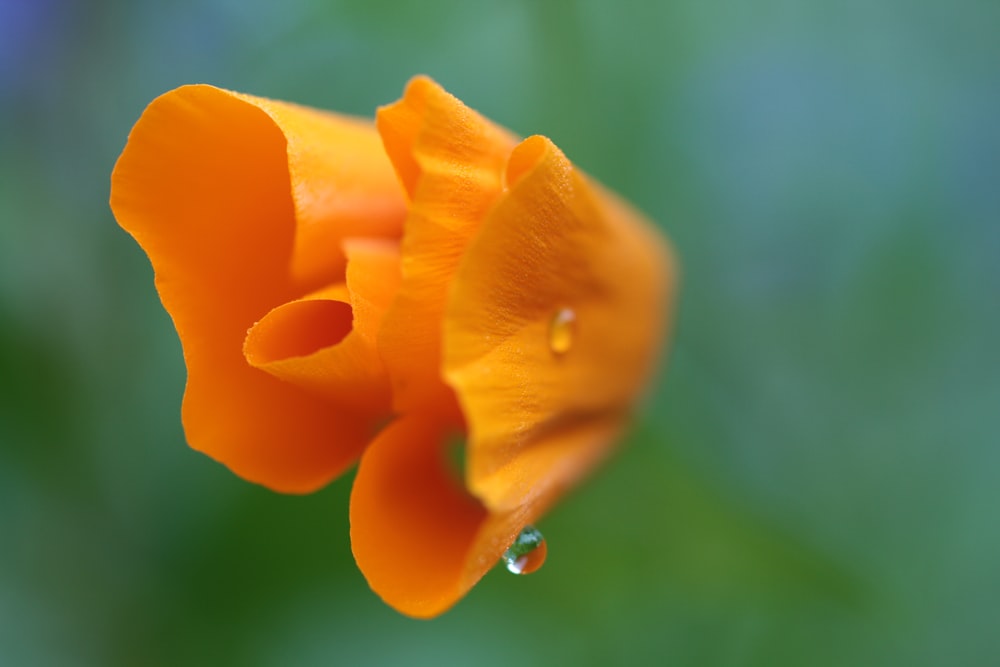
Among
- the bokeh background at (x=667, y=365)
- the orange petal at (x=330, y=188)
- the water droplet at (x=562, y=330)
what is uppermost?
the orange petal at (x=330, y=188)

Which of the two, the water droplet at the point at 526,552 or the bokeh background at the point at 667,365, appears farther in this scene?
the bokeh background at the point at 667,365

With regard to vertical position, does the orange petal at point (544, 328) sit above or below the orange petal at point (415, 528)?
above

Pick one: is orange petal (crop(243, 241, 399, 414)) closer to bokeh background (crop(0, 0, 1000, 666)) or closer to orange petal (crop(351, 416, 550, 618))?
orange petal (crop(351, 416, 550, 618))

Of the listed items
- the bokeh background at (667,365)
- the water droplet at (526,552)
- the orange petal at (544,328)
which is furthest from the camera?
the bokeh background at (667,365)

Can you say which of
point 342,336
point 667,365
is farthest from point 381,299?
point 667,365

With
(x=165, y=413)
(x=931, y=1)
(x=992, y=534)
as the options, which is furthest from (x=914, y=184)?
(x=165, y=413)

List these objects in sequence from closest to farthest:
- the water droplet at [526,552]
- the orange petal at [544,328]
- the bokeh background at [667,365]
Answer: the orange petal at [544,328]
the water droplet at [526,552]
the bokeh background at [667,365]

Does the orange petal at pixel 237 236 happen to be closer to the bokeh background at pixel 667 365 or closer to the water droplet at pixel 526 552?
the water droplet at pixel 526 552

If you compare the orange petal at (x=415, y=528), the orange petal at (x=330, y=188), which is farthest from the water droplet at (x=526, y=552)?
the orange petal at (x=330, y=188)

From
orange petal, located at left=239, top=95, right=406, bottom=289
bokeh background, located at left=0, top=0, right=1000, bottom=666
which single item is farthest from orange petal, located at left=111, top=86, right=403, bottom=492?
bokeh background, located at left=0, top=0, right=1000, bottom=666

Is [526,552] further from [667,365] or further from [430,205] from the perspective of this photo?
[667,365]
